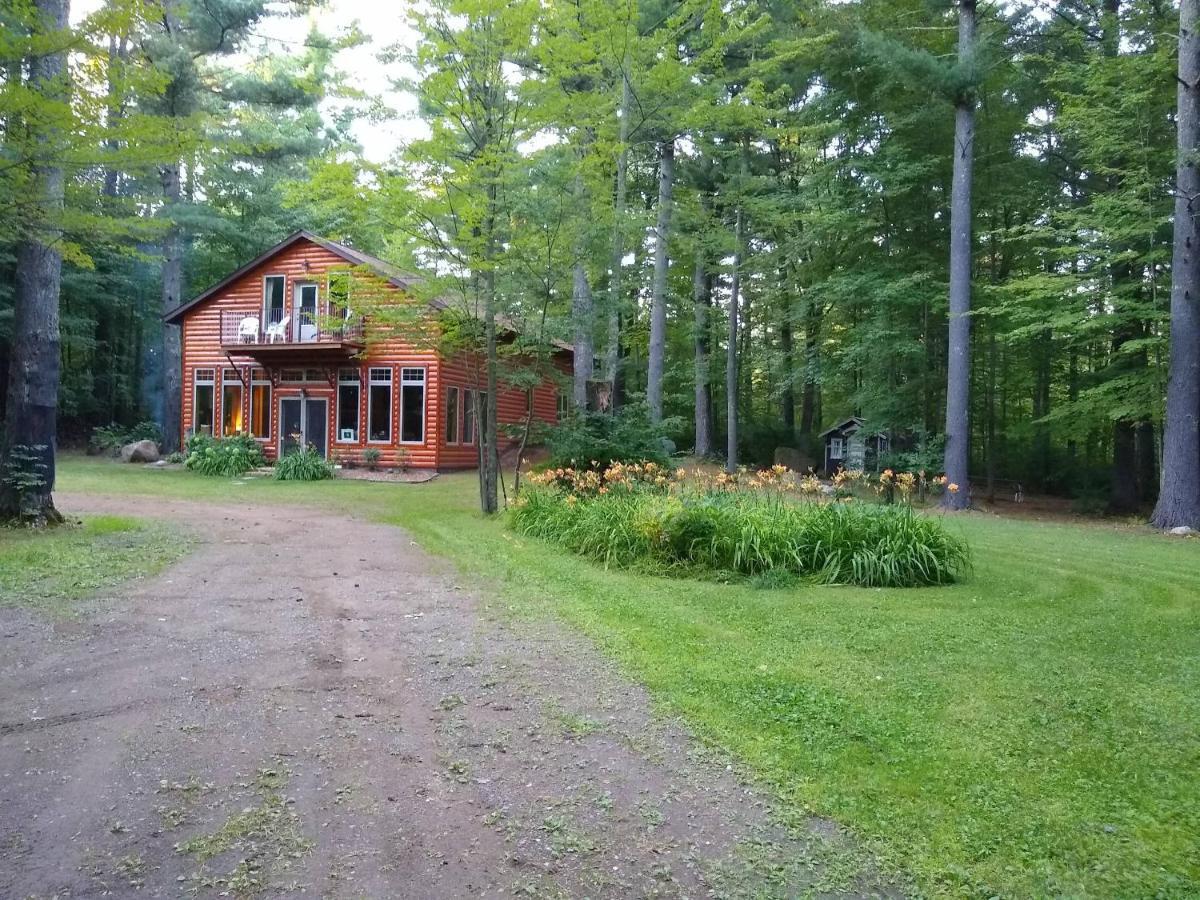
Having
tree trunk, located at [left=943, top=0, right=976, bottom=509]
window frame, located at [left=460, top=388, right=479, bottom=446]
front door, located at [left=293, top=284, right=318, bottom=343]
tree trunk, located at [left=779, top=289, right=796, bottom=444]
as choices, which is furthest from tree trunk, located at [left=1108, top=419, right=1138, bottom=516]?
front door, located at [left=293, top=284, right=318, bottom=343]

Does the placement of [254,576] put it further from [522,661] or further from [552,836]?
[552,836]

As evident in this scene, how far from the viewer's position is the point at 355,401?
2116 cm

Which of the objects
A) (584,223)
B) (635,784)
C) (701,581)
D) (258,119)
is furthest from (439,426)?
(635,784)

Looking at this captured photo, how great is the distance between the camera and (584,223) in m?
11.7

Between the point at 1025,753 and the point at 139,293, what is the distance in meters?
34.0

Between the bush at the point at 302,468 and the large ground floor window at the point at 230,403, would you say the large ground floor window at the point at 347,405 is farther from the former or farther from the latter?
the large ground floor window at the point at 230,403

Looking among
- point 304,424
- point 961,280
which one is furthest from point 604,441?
point 304,424

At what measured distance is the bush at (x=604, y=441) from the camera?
38.4 feet

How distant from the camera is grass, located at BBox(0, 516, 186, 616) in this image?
6016 millimetres

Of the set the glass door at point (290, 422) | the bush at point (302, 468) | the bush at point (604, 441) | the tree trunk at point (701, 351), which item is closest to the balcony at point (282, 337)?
the glass door at point (290, 422)

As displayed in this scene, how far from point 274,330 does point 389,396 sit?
3667 mm

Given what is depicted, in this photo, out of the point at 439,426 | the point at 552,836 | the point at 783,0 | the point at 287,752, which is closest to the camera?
the point at 552,836

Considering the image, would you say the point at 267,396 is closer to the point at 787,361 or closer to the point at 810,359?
the point at 810,359

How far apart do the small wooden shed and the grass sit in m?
14.3
